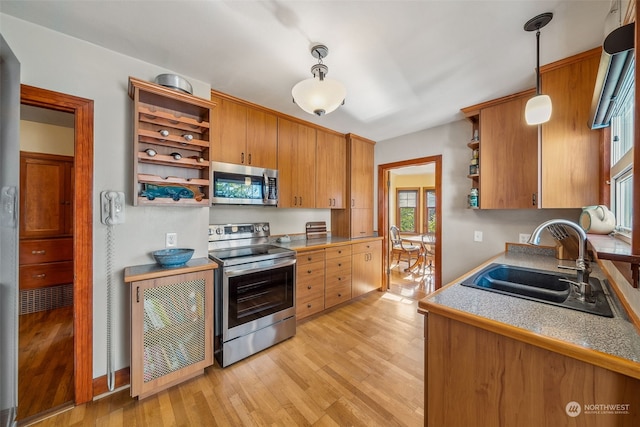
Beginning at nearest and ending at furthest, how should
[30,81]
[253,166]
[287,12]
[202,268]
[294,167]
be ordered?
[287,12]
[30,81]
[202,268]
[253,166]
[294,167]

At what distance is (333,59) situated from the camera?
1.78m

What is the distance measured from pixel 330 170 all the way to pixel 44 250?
3.95m

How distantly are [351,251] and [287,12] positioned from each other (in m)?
2.66

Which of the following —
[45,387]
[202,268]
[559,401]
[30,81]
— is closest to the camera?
[559,401]

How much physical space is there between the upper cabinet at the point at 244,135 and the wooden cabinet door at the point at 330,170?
743 mm

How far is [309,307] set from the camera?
278 centimetres

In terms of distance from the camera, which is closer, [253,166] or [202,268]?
[202,268]

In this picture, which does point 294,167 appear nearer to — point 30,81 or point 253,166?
point 253,166

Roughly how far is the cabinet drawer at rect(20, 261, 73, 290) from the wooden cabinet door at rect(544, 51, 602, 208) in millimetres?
5572

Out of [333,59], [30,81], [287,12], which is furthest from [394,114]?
[30,81]

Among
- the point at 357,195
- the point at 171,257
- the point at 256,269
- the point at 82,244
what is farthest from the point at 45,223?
the point at 357,195

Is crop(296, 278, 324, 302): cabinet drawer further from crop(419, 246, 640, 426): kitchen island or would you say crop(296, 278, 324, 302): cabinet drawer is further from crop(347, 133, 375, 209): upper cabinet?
crop(419, 246, 640, 426): kitchen island

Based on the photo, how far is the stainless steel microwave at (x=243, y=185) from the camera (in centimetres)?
229

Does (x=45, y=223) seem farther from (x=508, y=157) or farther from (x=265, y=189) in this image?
(x=508, y=157)
